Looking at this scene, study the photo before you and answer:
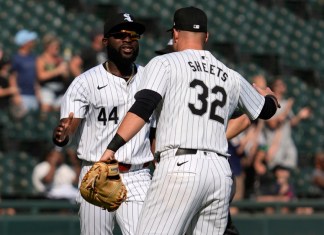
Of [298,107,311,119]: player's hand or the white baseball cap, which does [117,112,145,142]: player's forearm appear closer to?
the white baseball cap

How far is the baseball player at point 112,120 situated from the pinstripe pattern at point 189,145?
1.05 metres

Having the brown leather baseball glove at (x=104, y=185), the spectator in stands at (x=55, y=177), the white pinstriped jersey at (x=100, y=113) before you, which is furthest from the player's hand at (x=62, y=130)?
the spectator in stands at (x=55, y=177)

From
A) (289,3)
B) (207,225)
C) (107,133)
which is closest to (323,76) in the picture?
(289,3)

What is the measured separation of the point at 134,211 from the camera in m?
6.08

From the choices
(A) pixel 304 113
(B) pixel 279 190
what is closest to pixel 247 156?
(B) pixel 279 190

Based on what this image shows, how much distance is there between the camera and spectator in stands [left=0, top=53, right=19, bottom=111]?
1060 cm

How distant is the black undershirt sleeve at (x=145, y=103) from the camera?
4855 mm

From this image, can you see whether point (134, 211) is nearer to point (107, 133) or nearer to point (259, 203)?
point (107, 133)

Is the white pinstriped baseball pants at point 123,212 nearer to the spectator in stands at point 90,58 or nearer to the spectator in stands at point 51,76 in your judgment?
the spectator in stands at point 51,76

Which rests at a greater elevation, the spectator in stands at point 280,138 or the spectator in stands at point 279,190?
the spectator in stands at point 280,138

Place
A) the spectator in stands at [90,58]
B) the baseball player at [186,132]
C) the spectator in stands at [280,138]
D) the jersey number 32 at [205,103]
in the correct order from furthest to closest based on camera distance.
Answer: the spectator in stands at [280,138], the spectator in stands at [90,58], the jersey number 32 at [205,103], the baseball player at [186,132]

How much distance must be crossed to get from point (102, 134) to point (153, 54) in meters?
6.78

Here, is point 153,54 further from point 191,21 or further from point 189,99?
point 189,99

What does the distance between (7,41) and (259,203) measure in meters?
4.06
